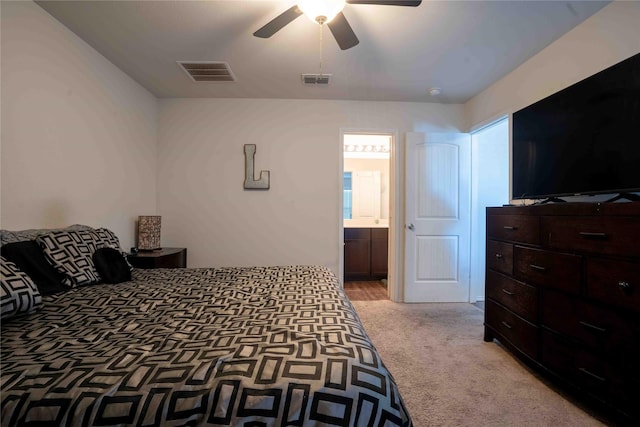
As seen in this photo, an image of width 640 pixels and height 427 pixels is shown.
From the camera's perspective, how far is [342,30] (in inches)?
67.2

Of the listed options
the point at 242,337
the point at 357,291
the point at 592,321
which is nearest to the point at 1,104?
the point at 242,337

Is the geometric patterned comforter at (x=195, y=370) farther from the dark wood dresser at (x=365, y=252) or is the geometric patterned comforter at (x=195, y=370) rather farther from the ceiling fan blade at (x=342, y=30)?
the dark wood dresser at (x=365, y=252)

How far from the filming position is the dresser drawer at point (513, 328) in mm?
1885

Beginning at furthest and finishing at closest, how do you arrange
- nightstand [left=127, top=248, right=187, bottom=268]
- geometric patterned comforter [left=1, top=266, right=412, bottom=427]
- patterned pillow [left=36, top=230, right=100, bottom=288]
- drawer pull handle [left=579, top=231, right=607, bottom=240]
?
1. nightstand [left=127, top=248, right=187, bottom=268]
2. patterned pillow [left=36, top=230, right=100, bottom=288]
3. drawer pull handle [left=579, top=231, right=607, bottom=240]
4. geometric patterned comforter [left=1, top=266, right=412, bottom=427]

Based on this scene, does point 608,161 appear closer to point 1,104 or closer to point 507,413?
point 507,413

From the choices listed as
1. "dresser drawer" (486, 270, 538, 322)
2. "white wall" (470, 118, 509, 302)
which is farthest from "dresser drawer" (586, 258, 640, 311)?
"white wall" (470, 118, 509, 302)

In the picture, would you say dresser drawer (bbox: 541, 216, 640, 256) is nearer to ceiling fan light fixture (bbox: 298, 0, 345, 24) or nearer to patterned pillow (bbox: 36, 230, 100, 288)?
ceiling fan light fixture (bbox: 298, 0, 345, 24)

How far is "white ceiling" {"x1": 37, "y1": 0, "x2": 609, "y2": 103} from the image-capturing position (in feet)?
6.21

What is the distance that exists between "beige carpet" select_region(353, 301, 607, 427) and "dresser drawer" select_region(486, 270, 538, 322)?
0.41 m

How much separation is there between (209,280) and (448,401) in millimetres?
1601

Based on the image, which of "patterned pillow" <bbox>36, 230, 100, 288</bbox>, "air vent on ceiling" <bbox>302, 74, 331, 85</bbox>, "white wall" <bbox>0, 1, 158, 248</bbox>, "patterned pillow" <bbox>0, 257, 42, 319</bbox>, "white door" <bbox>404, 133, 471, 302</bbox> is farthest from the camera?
"white door" <bbox>404, 133, 471, 302</bbox>

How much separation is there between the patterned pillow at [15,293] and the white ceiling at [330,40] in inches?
69.1

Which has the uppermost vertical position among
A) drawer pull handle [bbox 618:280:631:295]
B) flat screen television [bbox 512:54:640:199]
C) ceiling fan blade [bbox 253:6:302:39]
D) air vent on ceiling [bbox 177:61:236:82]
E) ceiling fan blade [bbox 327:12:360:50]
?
air vent on ceiling [bbox 177:61:236:82]

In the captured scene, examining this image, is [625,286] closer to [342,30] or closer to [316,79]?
[342,30]
